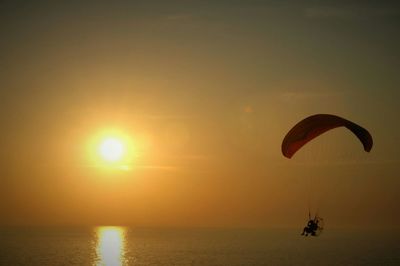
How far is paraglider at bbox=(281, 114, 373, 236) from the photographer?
37750 millimetres

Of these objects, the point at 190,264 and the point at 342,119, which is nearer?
the point at 342,119

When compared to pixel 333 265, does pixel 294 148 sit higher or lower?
lower

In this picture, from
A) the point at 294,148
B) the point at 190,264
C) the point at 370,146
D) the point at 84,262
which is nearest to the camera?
the point at 370,146

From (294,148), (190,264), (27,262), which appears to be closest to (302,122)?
(294,148)

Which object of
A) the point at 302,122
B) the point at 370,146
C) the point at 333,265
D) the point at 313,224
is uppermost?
the point at 333,265

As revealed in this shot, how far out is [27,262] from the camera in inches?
4043

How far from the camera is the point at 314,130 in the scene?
39.5 meters

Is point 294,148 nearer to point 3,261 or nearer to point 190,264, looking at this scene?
point 190,264

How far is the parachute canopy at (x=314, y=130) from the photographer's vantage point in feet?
124

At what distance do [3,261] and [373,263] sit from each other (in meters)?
71.2

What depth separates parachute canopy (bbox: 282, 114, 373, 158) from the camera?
3775 centimetres

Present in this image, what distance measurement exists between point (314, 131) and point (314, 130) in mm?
96

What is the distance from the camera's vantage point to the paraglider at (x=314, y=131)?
3775 centimetres

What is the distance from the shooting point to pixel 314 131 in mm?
39562
